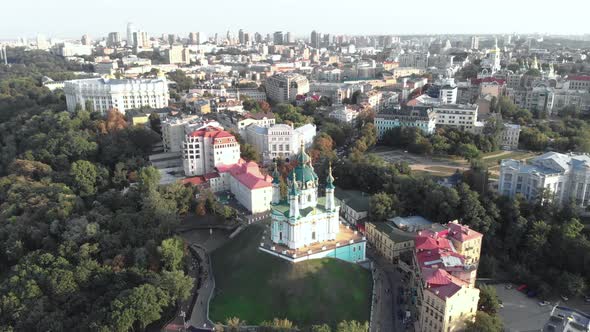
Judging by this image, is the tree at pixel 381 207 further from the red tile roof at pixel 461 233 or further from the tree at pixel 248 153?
the tree at pixel 248 153

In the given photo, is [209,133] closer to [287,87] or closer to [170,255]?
[170,255]

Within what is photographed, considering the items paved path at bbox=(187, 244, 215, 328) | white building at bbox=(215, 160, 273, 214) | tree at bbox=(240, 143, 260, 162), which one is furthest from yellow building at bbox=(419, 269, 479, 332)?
tree at bbox=(240, 143, 260, 162)

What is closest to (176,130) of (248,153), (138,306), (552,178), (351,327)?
(248,153)

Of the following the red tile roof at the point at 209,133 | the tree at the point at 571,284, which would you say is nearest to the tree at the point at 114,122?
the red tile roof at the point at 209,133

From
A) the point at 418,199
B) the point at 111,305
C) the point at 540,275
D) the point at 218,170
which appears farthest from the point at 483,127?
the point at 111,305

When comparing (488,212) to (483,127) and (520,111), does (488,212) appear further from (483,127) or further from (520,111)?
(520,111)

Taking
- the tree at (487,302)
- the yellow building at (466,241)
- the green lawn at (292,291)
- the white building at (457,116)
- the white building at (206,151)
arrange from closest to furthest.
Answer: the tree at (487,302) < the green lawn at (292,291) < the yellow building at (466,241) < the white building at (206,151) < the white building at (457,116)
